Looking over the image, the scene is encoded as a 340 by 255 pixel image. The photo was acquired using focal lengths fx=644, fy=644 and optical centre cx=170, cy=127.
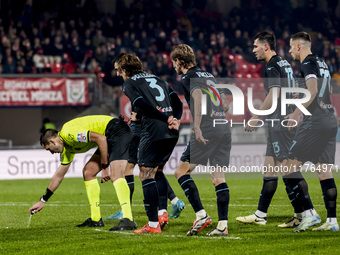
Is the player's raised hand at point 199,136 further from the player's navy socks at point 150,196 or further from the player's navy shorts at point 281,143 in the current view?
the player's navy shorts at point 281,143

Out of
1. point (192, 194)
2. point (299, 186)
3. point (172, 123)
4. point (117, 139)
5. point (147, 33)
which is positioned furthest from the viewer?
point (147, 33)

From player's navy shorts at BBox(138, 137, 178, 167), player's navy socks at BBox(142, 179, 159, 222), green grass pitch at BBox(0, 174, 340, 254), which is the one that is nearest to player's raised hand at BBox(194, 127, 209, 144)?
player's navy shorts at BBox(138, 137, 178, 167)

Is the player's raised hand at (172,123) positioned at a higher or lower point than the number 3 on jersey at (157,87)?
lower

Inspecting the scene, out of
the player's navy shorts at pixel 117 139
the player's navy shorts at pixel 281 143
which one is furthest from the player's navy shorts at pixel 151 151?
the player's navy shorts at pixel 281 143

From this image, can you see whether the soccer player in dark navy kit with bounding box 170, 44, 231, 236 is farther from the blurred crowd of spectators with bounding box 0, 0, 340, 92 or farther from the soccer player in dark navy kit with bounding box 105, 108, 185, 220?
the blurred crowd of spectators with bounding box 0, 0, 340, 92

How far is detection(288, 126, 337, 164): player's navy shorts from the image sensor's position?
7.68 m

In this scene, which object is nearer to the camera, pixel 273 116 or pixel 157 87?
pixel 157 87

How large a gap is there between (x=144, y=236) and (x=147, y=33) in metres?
20.4

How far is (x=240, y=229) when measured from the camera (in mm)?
8148

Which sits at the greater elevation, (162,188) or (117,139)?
(117,139)

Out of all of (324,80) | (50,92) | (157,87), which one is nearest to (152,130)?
(157,87)

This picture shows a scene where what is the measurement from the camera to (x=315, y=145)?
771cm

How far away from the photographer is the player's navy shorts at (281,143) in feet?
26.5

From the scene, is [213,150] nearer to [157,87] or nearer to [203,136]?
[203,136]
